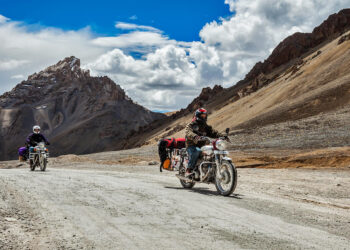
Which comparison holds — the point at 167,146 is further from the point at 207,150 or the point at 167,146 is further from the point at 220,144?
the point at 220,144

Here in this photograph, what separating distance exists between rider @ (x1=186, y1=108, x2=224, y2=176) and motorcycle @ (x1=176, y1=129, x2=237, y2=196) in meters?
0.15

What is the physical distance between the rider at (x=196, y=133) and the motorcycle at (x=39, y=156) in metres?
10.4

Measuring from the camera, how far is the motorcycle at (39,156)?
61.1 ft

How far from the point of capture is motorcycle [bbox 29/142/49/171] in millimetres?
18609

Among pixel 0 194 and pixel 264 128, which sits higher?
pixel 264 128

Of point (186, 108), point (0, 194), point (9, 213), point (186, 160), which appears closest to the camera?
point (9, 213)

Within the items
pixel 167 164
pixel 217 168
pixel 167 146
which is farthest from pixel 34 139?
pixel 217 168

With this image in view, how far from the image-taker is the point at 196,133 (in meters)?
10.4

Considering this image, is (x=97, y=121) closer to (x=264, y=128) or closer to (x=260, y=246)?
(x=264, y=128)

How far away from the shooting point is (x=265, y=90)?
63.5m

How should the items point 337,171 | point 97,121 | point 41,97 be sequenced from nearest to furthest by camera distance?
point 337,171, point 97,121, point 41,97

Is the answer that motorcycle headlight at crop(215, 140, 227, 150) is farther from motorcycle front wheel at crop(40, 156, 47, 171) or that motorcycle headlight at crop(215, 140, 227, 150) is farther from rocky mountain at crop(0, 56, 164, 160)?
rocky mountain at crop(0, 56, 164, 160)

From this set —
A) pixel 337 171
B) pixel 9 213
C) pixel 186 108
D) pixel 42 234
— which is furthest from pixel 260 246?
pixel 186 108

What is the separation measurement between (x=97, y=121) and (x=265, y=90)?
89.2 meters
